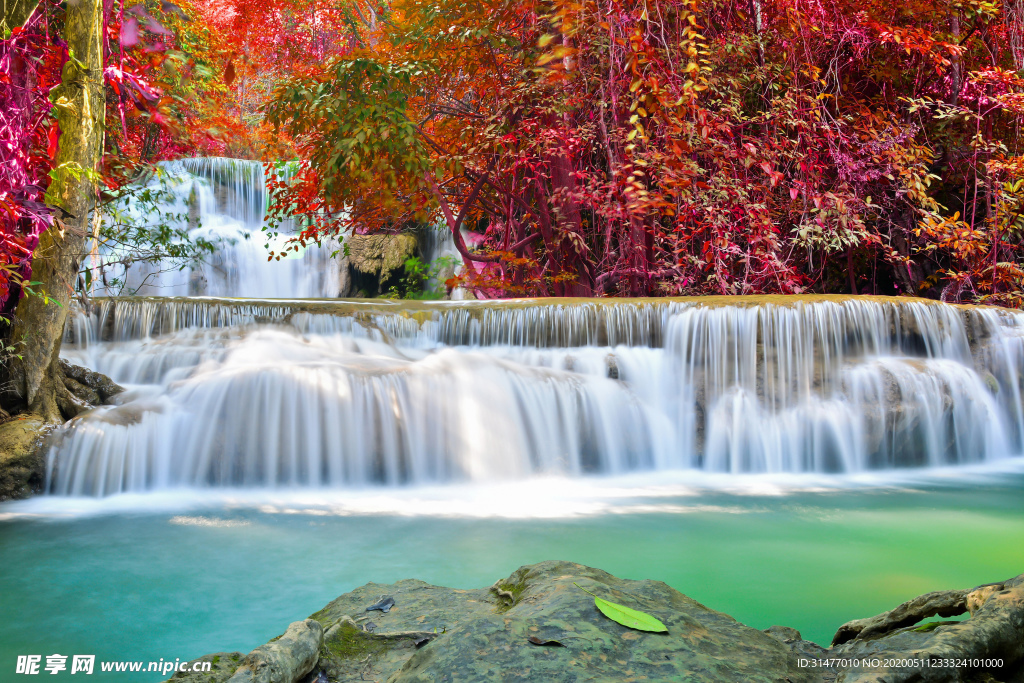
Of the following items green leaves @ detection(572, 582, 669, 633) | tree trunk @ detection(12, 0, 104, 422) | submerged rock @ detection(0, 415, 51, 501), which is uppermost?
tree trunk @ detection(12, 0, 104, 422)

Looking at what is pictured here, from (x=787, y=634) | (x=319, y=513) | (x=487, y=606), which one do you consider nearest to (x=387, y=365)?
(x=319, y=513)

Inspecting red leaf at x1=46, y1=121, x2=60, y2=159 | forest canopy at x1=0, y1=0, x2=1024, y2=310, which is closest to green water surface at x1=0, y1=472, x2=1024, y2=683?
red leaf at x1=46, y1=121, x2=60, y2=159

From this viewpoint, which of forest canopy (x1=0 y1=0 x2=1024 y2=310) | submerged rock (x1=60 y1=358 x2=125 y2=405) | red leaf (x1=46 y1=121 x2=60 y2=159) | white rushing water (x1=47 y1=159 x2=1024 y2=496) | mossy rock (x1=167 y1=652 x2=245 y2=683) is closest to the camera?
mossy rock (x1=167 y1=652 x2=245 y2=683)

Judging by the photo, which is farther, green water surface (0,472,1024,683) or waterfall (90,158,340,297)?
waterfall (90,158,340,297)

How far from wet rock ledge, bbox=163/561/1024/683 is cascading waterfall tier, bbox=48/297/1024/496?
11.3ft

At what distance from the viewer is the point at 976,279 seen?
→ 8.36m

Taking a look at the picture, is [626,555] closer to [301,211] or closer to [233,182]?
[301,211]

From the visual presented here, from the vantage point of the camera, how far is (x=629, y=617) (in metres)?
1.37

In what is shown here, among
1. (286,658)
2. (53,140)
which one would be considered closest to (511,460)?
(53,140)

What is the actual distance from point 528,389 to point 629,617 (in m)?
4.08

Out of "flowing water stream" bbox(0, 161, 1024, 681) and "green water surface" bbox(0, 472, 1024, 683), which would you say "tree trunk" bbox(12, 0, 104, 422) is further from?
"green water surface" bbox(0, 472, 1024, 683)

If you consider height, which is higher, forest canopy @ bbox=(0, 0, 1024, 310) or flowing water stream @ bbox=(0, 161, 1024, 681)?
forest canopy @ bbox=(0, 0, 1024, 310)

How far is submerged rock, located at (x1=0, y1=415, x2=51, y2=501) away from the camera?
4.20 metres

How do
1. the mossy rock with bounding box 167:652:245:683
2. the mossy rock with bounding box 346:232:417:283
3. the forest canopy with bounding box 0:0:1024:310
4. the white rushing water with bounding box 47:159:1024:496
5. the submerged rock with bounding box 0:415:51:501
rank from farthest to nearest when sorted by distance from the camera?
the mossy rock with bounding box 346:232:417:283 → the forest canopy with bounding box 0:0:1024:310 → the white rushing water with bounding box 47:159:1024:496 → the submerged rock with bounding box 0:415:51:501 → the mossy rock with bounding box 167:652:245:683
